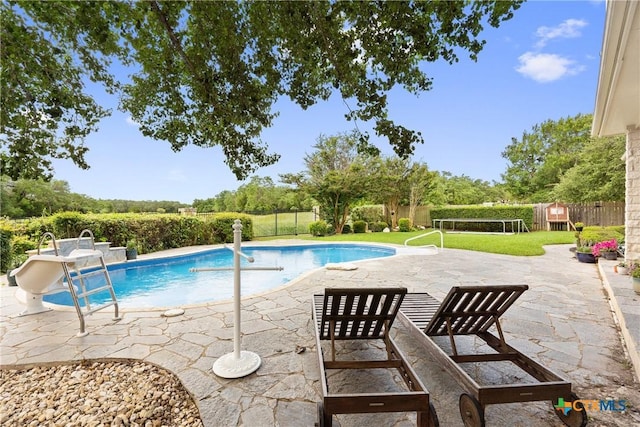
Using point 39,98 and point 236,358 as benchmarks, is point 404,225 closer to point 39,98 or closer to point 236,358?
point 236,358

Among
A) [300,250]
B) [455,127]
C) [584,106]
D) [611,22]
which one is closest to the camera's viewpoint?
[611,22]

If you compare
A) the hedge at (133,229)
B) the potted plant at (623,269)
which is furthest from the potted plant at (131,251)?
the potted plant at (623,269)

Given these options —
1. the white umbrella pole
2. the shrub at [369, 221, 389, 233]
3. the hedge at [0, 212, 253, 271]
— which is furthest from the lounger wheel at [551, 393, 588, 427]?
the shrub at [369, 221, 389, 233]

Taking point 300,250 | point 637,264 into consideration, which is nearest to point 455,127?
point 300,250

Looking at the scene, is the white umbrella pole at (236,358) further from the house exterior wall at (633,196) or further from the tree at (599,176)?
the tree at (599,176)

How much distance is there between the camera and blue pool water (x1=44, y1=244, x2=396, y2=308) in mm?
5930

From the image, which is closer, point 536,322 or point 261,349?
point 261,349

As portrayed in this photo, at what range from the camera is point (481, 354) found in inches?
95.6

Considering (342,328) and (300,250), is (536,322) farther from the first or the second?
(300,250)

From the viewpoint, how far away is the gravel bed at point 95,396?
202 cm

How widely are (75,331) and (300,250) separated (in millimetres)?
8671

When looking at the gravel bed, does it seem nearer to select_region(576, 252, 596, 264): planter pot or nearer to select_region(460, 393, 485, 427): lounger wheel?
select_region(460, 393, 485, 427): lounger wheel

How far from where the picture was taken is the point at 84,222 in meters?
8.31

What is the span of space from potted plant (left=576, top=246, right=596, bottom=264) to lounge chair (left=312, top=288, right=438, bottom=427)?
22.0 ft
